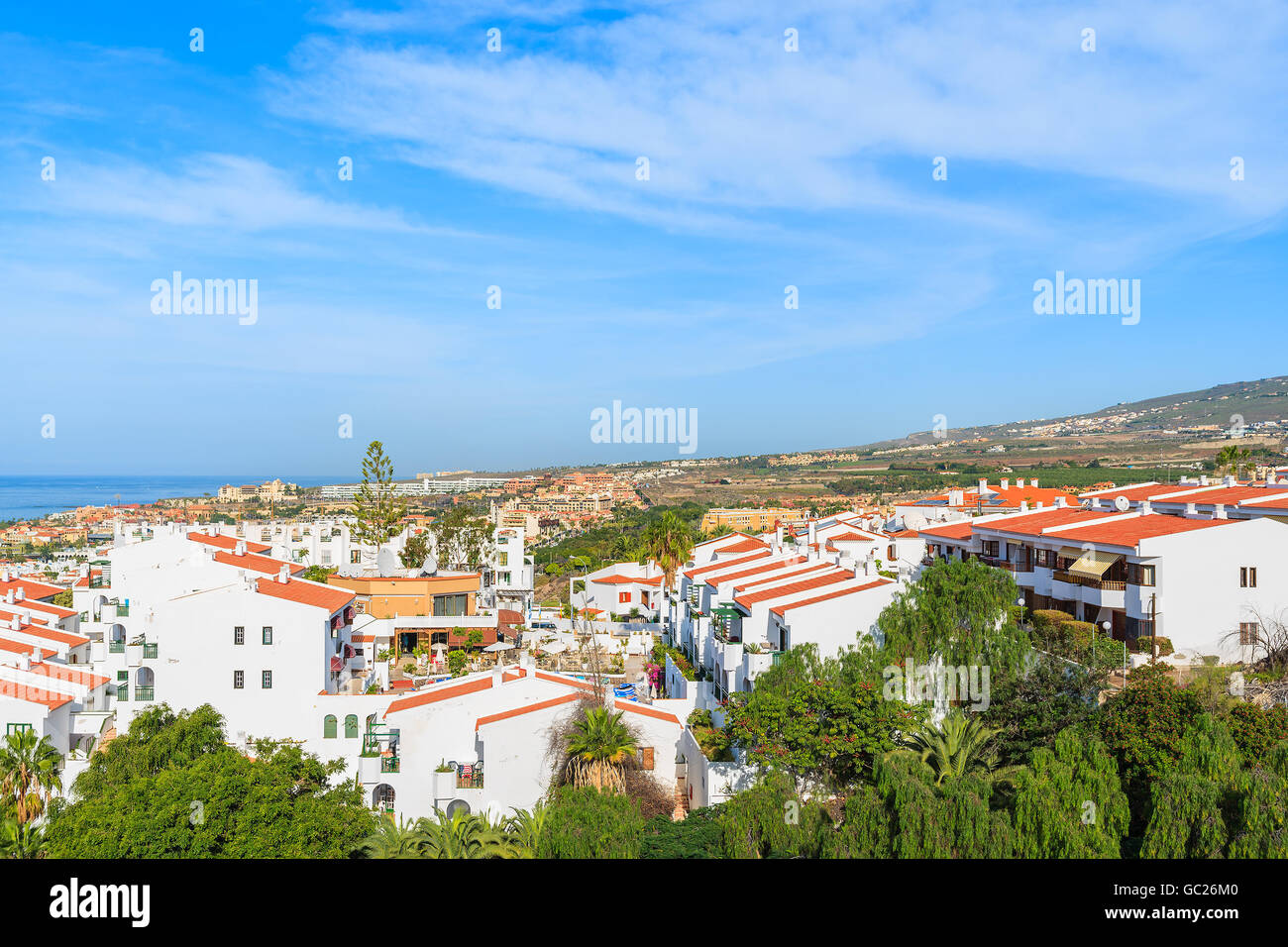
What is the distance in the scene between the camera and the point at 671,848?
682 inches

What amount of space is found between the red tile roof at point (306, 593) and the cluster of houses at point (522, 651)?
0.14 metres

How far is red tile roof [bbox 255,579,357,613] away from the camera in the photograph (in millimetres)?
30266

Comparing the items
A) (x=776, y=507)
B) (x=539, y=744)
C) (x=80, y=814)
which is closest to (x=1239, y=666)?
(x=539, y=744)

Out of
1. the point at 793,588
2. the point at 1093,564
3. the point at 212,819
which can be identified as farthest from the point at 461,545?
the point at 212,819

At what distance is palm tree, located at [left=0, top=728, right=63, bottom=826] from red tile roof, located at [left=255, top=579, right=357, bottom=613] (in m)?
7.51

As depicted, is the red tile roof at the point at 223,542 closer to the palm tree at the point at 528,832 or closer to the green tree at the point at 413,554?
the green tree at the point at 413,554

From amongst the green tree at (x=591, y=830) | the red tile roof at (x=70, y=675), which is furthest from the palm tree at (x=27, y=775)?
the green tree at (x=591, y=830)

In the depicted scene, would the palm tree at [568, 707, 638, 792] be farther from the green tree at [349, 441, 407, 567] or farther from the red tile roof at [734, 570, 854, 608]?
the green tree at [349, 441, 407, 567]

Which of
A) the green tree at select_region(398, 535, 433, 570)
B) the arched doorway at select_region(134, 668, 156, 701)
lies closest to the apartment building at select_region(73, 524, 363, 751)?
the arched doorway at select_region(134, 668, 156, 701)

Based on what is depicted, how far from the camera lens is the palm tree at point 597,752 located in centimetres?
2283

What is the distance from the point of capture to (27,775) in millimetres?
22953
